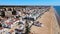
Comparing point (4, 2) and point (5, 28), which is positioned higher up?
point (4, 2)

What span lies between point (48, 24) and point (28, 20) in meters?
0.18

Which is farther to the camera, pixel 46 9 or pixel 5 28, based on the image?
pixel 46 9

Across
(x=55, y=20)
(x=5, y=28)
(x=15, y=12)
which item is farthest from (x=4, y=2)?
(x=55, y=20)

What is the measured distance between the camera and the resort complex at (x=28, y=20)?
1.10 m

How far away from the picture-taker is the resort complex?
110cm

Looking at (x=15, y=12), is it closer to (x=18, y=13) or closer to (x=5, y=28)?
(x=18, y=13)

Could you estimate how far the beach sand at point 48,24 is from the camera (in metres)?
1.09

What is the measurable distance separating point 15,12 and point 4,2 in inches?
5.4

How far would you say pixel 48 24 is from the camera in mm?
1142

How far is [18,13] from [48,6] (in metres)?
0.28

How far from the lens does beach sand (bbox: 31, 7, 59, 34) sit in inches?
42.8

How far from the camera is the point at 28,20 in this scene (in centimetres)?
119

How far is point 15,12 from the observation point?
4.19 feet

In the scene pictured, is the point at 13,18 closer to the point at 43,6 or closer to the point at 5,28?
the point at 5,28
